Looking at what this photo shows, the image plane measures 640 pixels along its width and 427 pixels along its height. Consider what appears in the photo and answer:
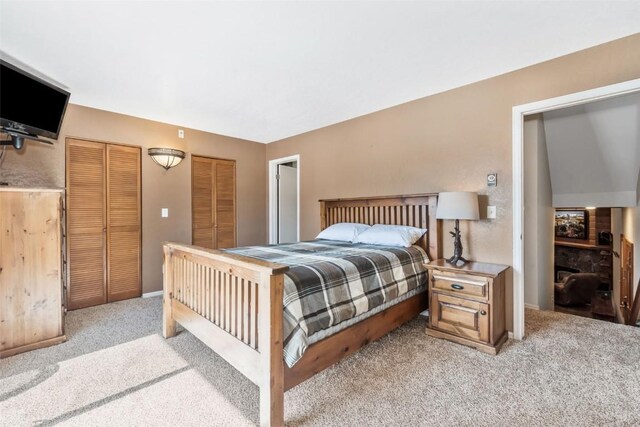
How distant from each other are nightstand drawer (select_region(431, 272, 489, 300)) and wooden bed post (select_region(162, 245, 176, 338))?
7.57 feet

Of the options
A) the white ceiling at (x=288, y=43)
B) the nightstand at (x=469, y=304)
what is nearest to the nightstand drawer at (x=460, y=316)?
the nightstand at (x=469, y=304)

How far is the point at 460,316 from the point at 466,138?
165 centimetres

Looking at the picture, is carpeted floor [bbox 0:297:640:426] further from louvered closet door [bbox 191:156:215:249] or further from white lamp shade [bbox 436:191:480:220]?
louvered closet door [bbox 191:156:215:249]

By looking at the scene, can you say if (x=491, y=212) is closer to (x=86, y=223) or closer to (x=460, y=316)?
(x=460, y=316)

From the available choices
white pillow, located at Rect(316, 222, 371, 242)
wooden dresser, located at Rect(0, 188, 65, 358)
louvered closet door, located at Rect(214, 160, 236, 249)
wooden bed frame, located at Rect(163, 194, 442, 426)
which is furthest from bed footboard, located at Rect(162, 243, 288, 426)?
louvered closet door, located at Rect(214, 160, 236, 249)

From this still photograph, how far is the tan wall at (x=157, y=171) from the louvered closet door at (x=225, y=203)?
0.10 meters

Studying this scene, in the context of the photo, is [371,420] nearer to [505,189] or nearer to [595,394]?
[595,394]

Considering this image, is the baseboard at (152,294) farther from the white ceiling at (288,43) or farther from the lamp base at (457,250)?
the lamp base at (457,250)

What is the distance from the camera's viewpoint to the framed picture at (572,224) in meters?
6.55

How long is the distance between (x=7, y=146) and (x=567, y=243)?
976 cm

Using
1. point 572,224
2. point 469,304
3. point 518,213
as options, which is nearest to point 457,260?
point 469,304

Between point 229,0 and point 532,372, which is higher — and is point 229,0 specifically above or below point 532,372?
above

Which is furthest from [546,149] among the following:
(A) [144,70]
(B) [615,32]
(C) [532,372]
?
(A) [144,70]

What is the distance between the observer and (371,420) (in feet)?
5.05
